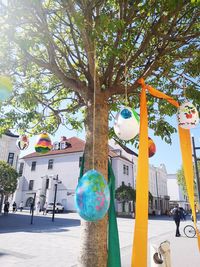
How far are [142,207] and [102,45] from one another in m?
2.69

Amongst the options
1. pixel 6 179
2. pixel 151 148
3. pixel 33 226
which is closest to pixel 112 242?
pixel 151 148

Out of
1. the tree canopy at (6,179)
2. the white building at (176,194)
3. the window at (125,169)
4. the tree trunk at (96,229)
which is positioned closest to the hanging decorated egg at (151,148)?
the tree trunk at (96,229)

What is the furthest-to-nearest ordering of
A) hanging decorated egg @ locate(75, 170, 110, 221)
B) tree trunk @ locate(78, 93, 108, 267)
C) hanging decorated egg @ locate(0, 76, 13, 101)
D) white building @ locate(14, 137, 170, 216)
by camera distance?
white building @ locate(14, 137, 170, 216), hanging decorated egg @ locate(0, 76, 13, 101), tree trunk @ locate(78, 93, 108, 267), hanging decorated egg @ locate(75, 170, 110, 221)

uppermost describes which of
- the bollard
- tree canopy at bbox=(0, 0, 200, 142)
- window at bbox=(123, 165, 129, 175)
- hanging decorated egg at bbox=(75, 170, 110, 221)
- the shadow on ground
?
window at bbox=(123, 165, 129, 175)

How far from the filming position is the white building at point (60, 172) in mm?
42094

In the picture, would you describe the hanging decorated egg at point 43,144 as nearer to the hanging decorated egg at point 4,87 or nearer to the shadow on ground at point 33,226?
the hanging decorated egg at point 4,87

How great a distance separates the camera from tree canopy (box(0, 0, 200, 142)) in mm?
3709

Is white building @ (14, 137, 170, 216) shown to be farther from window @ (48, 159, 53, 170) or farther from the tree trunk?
the tree trunk

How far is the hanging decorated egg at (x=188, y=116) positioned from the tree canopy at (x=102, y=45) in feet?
1.91

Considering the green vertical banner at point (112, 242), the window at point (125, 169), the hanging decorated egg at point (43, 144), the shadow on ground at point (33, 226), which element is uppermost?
the window at point (125, 169)

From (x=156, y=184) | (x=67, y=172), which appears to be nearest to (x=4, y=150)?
(x=67, y=172)

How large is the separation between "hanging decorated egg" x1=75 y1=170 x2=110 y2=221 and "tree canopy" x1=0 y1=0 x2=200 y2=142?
1.85 meters

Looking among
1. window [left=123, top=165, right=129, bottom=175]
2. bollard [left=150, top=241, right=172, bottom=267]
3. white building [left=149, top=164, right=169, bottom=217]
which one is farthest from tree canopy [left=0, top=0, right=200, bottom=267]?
white building [left=149, top=164, right=169, bottom=217]

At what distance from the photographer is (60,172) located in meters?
44.0
